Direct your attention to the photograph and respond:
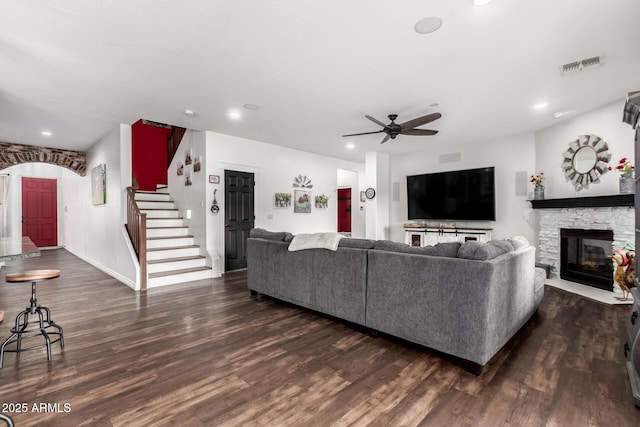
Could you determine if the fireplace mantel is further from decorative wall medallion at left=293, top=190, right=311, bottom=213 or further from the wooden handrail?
the wooden handrail

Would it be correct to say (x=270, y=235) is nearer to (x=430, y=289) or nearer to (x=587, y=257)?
(x=430, y=289)

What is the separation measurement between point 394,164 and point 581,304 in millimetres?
4869

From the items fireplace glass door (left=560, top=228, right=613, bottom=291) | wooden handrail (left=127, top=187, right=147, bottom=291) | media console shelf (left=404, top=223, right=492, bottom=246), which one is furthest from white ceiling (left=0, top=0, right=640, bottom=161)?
media console shelf (left=404, top=223, right=492, bottom=246)

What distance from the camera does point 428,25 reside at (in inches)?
93.3

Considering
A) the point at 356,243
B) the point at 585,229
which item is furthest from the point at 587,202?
the point at 356,243

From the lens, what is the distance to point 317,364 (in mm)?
2322

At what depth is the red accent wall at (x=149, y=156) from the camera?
7.06 metres

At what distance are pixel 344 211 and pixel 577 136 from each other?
7378 millimetres

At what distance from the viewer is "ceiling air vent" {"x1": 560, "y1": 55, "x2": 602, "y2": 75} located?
2.95m

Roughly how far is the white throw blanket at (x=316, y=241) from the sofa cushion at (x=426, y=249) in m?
0.47

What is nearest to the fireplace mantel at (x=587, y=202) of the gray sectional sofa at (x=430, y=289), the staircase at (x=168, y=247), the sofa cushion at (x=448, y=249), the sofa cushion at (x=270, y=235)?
the gray sectional sofa at (x=430, y=289)

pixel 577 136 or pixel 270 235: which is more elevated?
pixel 577 136

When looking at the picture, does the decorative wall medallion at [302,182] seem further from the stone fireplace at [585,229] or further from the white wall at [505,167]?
the stone fireplace at [585,229]

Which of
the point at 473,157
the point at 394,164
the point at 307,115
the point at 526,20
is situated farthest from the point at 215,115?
the point at 473,157
